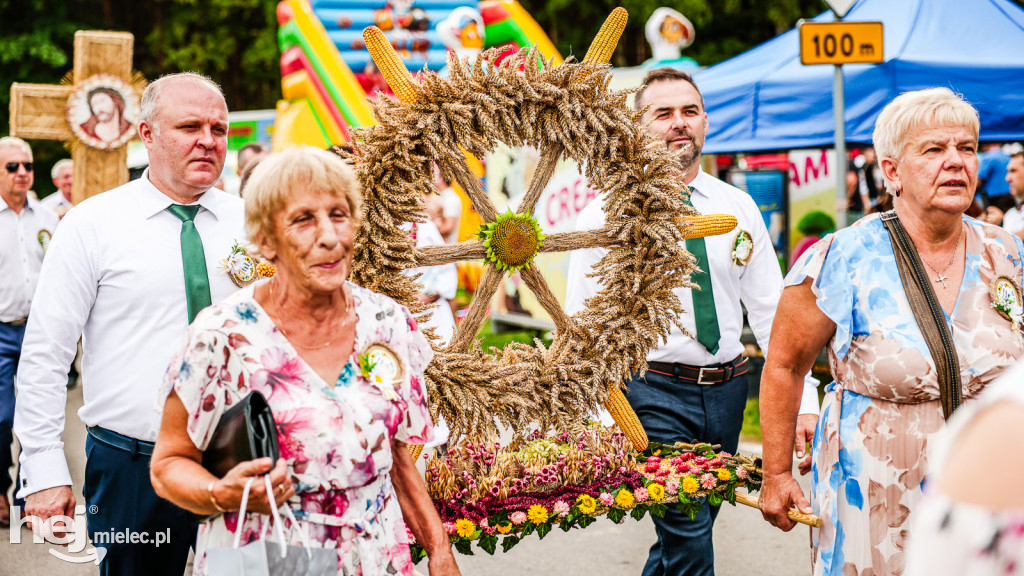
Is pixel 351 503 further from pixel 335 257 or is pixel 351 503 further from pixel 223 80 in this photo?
pixel 223 80

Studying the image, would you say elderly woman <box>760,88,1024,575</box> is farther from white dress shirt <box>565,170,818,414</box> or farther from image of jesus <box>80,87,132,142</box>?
image of jesus <box>80,87,132,142</box>

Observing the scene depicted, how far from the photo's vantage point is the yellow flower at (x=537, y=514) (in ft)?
9.60

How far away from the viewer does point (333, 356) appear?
2.12m

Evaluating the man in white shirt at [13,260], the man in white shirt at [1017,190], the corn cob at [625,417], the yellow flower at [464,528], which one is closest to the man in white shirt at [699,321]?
the corn cob at [625,417]

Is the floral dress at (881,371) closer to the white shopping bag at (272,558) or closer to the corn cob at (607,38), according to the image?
the corn cob at (607,38)

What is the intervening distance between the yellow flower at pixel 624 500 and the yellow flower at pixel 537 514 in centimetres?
25

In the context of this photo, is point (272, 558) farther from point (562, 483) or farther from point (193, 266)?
point (562, 483)

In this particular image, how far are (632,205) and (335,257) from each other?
123cm

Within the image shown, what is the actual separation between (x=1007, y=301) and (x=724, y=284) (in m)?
1.30

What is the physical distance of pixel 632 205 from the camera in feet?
9.97

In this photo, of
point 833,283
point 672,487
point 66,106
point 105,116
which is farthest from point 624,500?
point 66,106

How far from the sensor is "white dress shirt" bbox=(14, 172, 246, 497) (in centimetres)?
279

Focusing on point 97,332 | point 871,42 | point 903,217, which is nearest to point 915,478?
point 903,217

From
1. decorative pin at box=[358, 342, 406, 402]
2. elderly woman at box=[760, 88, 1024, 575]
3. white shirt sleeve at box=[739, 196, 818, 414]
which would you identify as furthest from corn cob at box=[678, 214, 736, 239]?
decorative pin at box=[358, 342, 406, 402]
